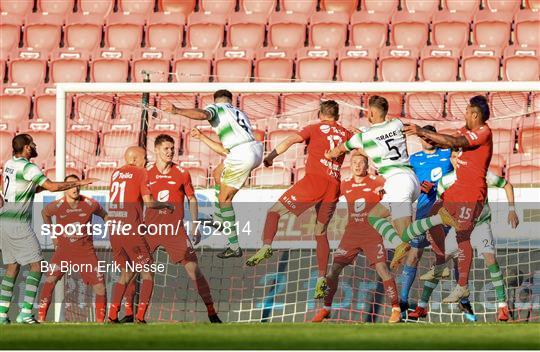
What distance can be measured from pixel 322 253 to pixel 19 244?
2907mm

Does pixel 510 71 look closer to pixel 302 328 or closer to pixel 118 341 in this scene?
pixel 302 328

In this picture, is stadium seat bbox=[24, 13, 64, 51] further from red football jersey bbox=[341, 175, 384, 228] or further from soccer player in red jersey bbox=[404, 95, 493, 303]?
soccer player in red jersey bbox=[404, 95, 493, 303]

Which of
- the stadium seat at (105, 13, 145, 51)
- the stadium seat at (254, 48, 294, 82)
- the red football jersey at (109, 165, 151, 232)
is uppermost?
the stadium seat at (105, 13, 145, 51)

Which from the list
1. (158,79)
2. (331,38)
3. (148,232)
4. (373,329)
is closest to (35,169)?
(148,232)

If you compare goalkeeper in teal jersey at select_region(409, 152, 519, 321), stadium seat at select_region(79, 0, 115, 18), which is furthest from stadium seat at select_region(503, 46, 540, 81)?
stadium seat at select_region(79, 0, 115, 18)

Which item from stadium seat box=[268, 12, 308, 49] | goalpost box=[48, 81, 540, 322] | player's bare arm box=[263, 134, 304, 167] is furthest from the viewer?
stadium seat box=[268, 12, 308, 49]

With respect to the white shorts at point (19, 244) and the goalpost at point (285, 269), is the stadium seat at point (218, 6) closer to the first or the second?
Result: the goalpost at point (285, 269)

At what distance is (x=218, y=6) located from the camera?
19.2 metres

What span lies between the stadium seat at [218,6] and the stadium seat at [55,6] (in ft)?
6.84

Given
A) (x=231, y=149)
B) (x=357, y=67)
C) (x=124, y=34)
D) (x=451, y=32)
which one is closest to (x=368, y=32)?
(x=357, y=67)

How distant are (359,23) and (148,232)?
6986mm

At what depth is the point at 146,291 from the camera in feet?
39.7

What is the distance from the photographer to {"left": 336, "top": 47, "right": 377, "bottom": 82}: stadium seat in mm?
17516

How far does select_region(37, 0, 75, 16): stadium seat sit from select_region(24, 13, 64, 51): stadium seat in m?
0.36
